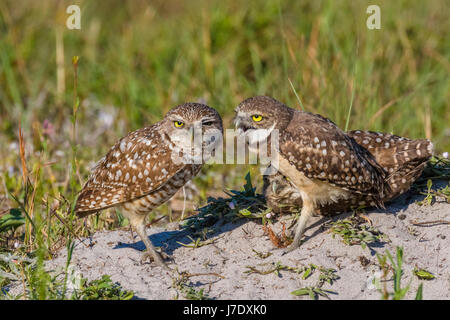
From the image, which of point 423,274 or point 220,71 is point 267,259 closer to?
point 423,274

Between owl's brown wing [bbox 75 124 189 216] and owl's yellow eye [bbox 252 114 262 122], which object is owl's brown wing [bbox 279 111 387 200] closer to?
owl's yellow eye [bbox 252 114 262 122]

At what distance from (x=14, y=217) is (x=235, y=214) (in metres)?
1.83

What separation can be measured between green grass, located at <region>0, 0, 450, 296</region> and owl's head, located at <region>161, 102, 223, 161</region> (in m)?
1.66

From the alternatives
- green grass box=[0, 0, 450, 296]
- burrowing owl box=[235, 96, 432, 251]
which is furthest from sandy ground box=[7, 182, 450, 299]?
green grass box=[0, 0, 450, 296]

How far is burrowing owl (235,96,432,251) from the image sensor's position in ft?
13.7

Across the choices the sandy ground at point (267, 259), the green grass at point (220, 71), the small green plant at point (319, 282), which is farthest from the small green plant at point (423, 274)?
the green grass at point (220, 71)

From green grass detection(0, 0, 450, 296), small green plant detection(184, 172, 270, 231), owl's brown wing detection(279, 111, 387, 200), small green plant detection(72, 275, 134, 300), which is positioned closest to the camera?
small green plant detection(72, 275, 134, 300)

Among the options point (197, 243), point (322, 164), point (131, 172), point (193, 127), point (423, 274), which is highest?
point (193, 127)

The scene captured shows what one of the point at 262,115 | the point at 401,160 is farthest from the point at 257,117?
the point at 401,160

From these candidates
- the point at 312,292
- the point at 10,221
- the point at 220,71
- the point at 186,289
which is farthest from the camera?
the point at 220,71

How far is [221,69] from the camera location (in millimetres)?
7938

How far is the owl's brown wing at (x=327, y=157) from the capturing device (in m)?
4.14

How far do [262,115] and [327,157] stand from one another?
57 cm
